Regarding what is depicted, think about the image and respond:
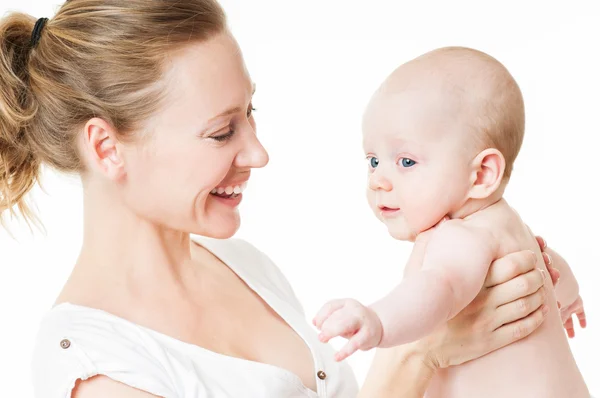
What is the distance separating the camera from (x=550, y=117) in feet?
12.2

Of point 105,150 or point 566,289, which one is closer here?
point 105,150

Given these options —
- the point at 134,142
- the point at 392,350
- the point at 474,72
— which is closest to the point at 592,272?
the point at 392,350

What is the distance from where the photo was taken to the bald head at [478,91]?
6.01 feet

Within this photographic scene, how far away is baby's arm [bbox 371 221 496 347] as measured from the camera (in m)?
1.61

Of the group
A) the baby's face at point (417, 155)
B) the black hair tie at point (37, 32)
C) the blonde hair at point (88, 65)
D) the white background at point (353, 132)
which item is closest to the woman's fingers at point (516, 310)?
the baby's face at point (417, 155)

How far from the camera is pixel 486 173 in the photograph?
1.87m

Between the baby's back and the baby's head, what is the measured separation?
67 mm

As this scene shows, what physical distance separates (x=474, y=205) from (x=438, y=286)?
0.29 meters

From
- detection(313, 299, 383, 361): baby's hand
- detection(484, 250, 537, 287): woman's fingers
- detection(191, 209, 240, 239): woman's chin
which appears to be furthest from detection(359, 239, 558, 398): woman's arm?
detection(191, 209, 240, 239): woman's chin

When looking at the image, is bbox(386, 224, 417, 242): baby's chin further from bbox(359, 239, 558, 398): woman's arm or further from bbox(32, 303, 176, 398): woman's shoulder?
bbox(32, 303, 176, 398): woman's shoulder

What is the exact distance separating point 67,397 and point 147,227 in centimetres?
47

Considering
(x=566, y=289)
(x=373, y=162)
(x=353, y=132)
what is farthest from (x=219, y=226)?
(x=353, y=132)

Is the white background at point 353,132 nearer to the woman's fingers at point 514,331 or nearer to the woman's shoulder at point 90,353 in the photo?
the woman's shoulder at point 90,353

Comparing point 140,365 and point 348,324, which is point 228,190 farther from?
point 348,324
